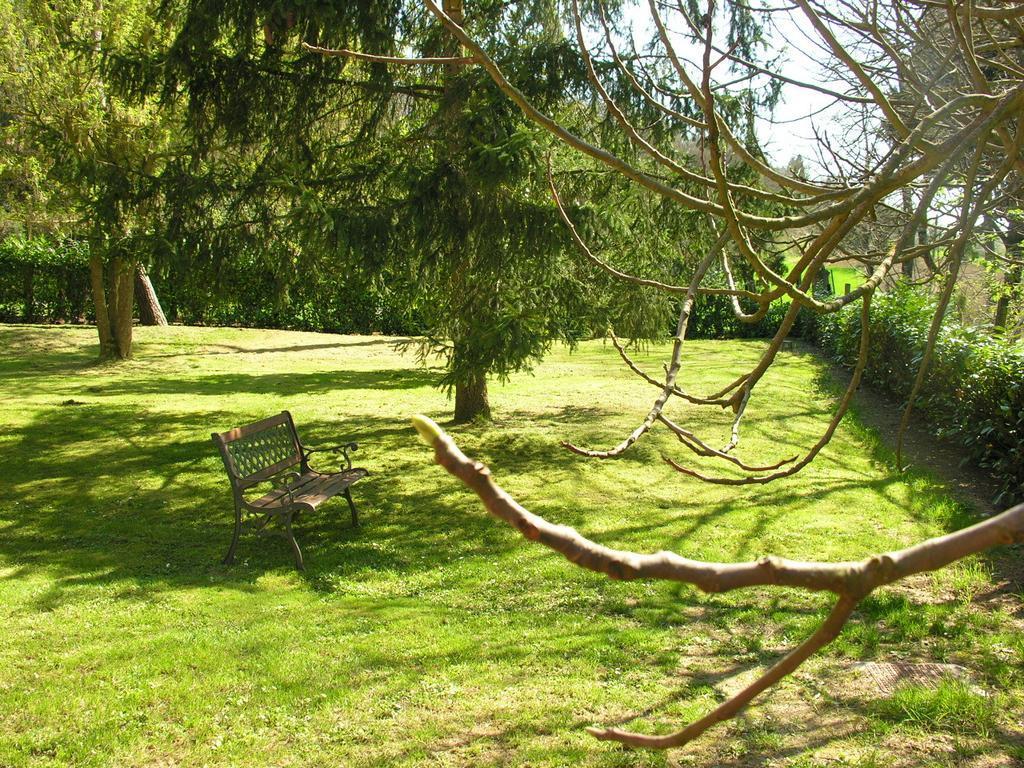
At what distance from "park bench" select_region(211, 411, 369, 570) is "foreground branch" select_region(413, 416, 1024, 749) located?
6.13 metres

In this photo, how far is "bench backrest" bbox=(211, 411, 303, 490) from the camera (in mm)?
6734

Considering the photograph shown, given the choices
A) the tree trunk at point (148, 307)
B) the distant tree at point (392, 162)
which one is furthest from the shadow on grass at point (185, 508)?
the tree trunk at point (148, 307)

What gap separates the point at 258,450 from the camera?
7355 mm

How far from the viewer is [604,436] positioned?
10.9 m

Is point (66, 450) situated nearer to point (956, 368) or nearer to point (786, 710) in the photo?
point (786, 710)

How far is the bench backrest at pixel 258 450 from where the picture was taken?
673 centimetres

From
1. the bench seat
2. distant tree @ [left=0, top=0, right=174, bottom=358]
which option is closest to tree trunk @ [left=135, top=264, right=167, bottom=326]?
distant tree @ [left=0, top=0, right=174, bottom=358]

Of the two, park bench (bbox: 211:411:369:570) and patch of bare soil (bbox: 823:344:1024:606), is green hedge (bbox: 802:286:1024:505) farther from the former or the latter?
park bench (bbox: 211:411:369:570)

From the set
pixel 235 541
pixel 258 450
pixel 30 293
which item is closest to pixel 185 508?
pixel 258 450

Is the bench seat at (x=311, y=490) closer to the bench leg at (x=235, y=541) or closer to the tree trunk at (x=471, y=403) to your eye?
the bench leg at (x=235, y=541)

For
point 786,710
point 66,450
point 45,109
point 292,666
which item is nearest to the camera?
point 786,710

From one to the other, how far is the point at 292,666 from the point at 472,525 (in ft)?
10.2

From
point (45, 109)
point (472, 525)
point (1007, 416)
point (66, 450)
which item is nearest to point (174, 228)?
point (66, 450)

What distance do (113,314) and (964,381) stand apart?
46.9 ft
